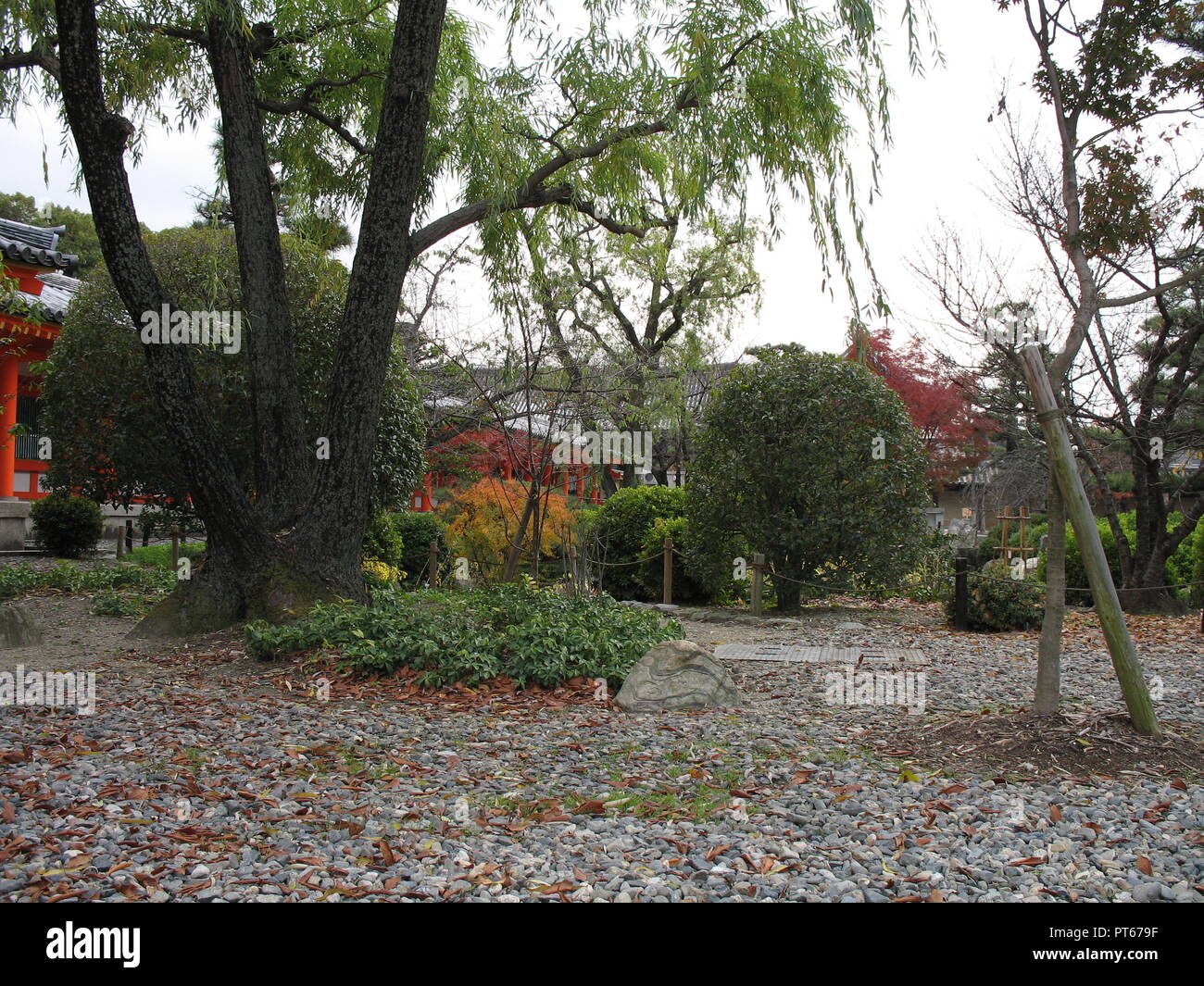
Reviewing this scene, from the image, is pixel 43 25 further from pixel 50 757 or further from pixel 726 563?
pixel 726 563

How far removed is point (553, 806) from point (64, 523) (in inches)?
499

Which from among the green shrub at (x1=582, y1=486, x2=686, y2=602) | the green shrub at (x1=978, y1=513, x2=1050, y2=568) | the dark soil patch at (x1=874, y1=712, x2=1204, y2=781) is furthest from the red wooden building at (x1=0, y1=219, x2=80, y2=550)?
the green shrub at (x1=978, y1=513, x2=1050, y2=568)

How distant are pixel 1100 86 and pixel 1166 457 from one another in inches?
283

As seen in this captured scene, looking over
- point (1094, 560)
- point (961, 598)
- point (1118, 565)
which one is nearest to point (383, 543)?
point (961, 598)

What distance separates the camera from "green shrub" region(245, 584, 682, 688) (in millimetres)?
5652

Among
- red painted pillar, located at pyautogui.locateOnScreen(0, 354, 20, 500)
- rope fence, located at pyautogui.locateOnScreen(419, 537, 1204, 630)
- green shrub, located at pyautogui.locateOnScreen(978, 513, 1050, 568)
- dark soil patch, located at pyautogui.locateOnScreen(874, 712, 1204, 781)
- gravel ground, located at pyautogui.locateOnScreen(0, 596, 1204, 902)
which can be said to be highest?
red painted pillar, located at pyautogui.locateOnScreen(0, 354, 20, 500)

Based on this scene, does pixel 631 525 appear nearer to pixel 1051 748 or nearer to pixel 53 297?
pixel 1051 748

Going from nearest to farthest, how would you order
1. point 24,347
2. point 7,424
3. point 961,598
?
point 961,598 → point 24,347 → point 7,424

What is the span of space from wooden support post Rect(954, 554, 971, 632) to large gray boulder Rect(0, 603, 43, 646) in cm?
799

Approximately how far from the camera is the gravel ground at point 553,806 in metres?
2.84

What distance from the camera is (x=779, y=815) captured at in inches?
136

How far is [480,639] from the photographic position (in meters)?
5.95

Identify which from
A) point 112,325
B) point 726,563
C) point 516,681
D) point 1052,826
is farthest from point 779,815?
point 112,325

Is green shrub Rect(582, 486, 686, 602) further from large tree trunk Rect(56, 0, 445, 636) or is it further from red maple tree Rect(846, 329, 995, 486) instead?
red maple tree Rect(846, 329, 995, 486)
